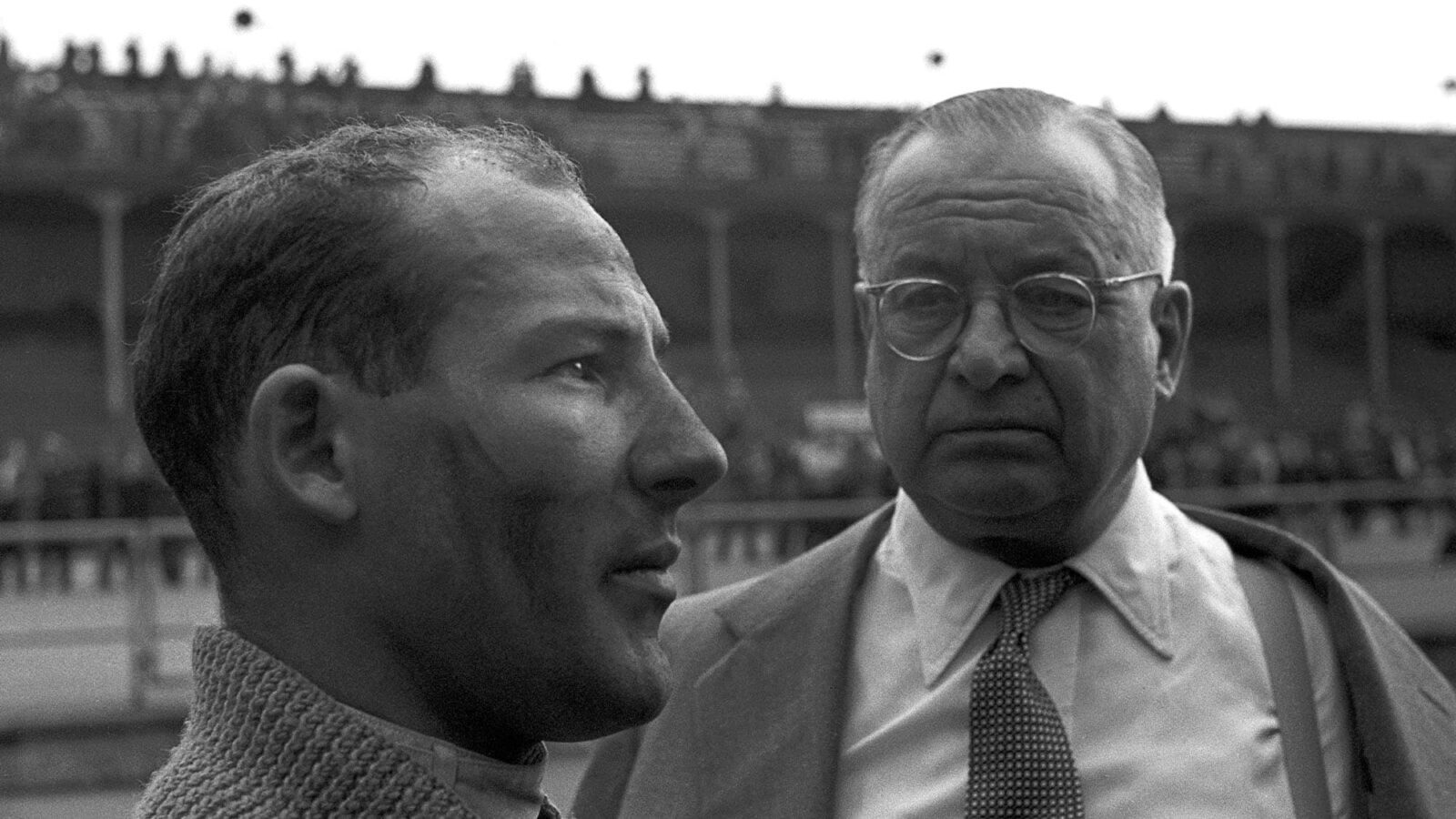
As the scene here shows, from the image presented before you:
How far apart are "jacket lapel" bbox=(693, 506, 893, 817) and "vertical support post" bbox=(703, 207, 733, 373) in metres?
28.7

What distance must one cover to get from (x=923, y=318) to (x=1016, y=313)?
116mm

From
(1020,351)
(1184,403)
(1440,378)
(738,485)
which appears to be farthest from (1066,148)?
(1440,378)

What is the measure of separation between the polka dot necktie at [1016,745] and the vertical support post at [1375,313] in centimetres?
3648

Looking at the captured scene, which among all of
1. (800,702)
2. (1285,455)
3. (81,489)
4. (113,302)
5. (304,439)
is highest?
(304,439)

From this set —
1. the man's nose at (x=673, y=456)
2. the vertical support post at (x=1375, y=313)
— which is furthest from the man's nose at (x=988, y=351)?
the vertical support post at (x=1375, y=313)

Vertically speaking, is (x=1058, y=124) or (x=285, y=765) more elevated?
(x=1058, y=124)

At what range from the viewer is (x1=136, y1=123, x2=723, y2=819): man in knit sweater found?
117cm

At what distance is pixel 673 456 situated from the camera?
3.99 feet

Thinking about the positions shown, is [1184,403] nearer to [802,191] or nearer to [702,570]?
[802,191]

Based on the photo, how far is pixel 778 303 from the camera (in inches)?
1374

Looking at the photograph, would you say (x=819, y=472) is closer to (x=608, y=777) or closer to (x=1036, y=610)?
(x=608, y=777)

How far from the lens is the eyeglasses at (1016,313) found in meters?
2.22

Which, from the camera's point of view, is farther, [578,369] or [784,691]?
[784,691]

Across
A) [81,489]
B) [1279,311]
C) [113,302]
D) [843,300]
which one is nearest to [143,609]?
[81,489]
